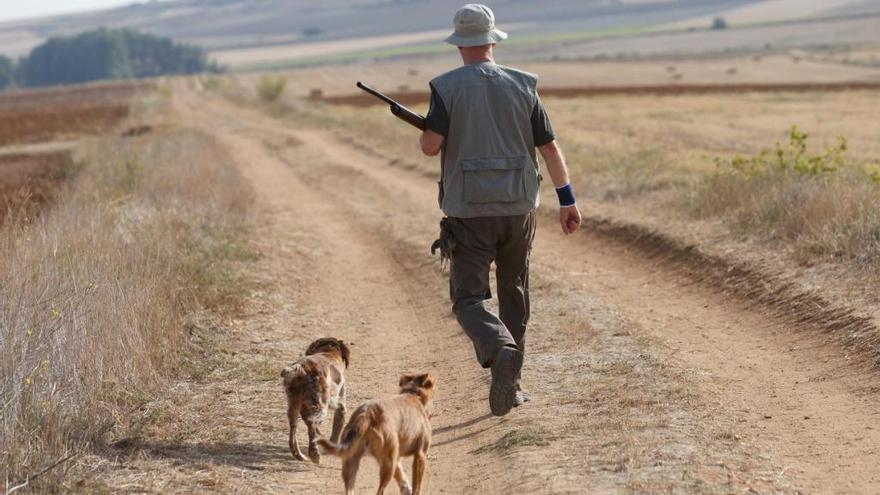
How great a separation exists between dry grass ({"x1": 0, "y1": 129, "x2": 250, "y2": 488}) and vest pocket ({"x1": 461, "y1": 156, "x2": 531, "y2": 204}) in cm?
237

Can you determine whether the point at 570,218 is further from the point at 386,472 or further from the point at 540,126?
the point at 386,472

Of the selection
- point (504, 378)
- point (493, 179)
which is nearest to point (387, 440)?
point (504, 378)

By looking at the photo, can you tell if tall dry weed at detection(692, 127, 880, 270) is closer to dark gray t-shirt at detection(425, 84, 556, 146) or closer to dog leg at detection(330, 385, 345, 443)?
dark gray t-shirt at detection(425, 84, 556, 146)

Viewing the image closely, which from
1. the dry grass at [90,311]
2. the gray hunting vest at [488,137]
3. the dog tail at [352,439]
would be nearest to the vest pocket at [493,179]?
the gray hunting vest at [488,137]

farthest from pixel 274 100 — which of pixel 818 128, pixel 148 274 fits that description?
pixel 148 274

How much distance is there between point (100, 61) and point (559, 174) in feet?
565

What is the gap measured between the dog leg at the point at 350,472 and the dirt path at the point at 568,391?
0.69 metres

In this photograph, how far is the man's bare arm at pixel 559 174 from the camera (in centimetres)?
694

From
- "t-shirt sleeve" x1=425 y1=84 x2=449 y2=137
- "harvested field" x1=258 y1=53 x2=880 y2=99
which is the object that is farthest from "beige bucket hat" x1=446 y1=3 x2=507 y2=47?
"harvested field" x1=258 y1=53 x2=880 y2=99

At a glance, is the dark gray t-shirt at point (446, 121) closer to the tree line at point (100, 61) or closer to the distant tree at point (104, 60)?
the distant tree at point (104, 60)

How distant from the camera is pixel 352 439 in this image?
17.5 feet

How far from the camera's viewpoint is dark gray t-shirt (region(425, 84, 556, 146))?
6688mm

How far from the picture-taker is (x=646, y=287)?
11.4 m

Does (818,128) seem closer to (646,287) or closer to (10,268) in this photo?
(646,287)
